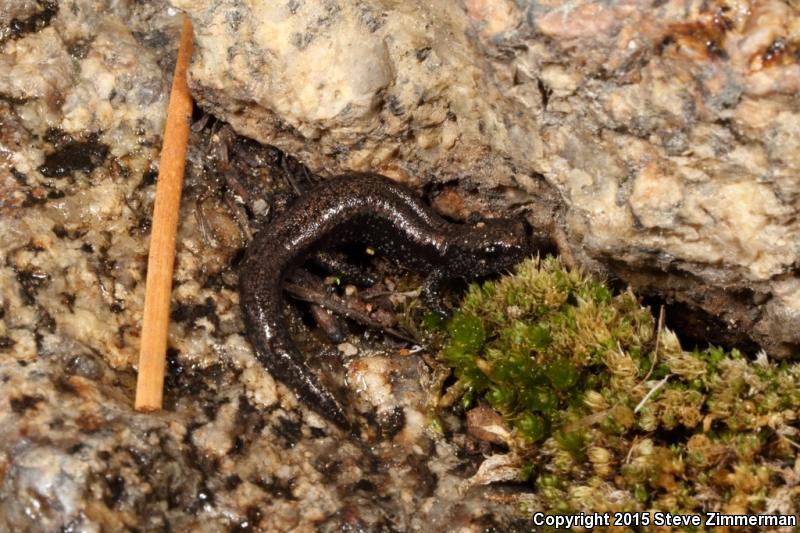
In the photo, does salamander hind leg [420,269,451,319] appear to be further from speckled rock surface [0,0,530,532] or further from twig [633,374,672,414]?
twig [633,374,672,414]

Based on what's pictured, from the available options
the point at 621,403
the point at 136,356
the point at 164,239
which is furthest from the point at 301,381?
the point at 621,403

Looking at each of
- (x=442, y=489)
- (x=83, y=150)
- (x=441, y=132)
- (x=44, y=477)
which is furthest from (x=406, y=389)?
(x=83, y=150)

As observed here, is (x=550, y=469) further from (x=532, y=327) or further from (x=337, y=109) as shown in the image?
(x=337, y=109)

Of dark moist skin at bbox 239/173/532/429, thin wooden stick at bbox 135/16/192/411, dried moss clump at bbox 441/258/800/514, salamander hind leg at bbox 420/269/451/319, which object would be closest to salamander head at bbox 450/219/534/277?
dark moist skin at bbox 239/173/532/429

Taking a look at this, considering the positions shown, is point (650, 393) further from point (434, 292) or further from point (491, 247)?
point (434, 292)

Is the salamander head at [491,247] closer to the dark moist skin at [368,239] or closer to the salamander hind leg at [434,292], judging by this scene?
the dark moist skin at [368,239]

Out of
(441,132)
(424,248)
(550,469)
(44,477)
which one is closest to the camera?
(44,477)

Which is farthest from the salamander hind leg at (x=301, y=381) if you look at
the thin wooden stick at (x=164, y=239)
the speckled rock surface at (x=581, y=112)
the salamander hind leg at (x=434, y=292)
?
the speckled rock surface at (x=581, y=112)
